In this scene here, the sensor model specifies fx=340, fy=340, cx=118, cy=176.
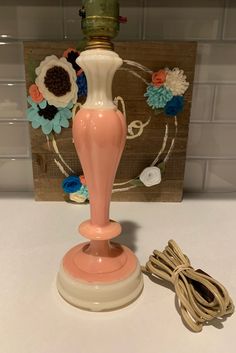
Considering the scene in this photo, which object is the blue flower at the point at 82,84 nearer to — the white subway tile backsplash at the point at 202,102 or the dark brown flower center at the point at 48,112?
the dark brown flower center at the point at 48,112

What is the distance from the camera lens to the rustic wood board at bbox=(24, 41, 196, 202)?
603 millimetres

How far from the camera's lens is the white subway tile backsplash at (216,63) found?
649 mm

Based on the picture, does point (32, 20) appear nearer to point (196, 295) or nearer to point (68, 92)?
point (68, 92)

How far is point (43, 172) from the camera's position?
0.67 m

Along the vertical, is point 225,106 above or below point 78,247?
above

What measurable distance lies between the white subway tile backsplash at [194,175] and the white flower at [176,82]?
0.55 ft

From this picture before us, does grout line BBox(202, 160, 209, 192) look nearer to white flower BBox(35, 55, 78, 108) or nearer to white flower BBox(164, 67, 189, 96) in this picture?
white flower BBox(164, 67, 189, 96)

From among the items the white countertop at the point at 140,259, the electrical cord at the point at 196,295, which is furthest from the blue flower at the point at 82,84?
the electrical cord at the point at 196,295

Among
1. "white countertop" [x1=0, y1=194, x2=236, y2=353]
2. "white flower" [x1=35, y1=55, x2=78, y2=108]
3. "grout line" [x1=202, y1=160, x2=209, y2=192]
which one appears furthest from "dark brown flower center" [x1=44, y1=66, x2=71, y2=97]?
"grout line" [x1=202, y1=160, x2=209, y2=192]

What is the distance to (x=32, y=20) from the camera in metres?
0.63

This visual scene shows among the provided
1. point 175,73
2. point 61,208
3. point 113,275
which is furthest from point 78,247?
point 175,73

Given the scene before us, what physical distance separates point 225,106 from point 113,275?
444 millimetres

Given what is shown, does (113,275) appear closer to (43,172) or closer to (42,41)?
(43,172)

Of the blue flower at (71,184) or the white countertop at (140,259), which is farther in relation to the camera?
the blue flower at (71,184)
